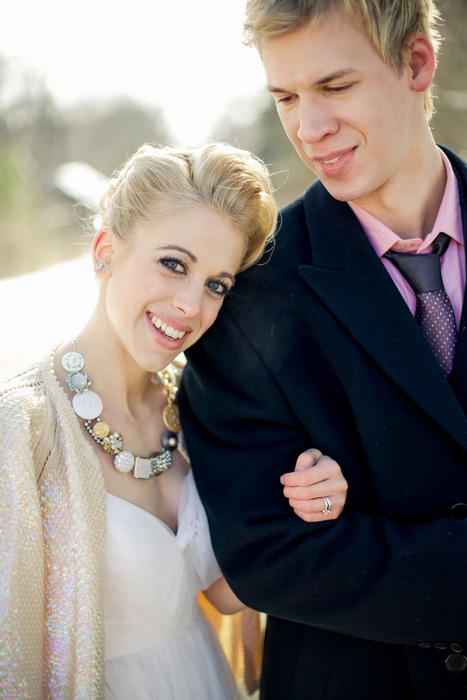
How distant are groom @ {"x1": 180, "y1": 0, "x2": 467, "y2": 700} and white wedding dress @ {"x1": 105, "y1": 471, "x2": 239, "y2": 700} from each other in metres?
0.21

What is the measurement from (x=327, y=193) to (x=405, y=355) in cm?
66

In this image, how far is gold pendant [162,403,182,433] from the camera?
2.52 meters

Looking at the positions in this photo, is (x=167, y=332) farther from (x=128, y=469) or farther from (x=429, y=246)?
(x=429, y=246)

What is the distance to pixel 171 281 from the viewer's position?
2.22 metres

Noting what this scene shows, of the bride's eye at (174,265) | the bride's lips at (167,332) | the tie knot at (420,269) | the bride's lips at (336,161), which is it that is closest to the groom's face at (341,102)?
the bride's lips at (336,161)

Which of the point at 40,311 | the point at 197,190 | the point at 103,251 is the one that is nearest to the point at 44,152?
the point at 40,311

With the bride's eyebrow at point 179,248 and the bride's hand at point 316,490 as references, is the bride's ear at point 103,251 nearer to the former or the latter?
the bride's eyebrow at point 179,248

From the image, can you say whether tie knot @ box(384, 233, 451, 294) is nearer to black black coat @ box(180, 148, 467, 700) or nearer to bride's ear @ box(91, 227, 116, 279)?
black black coat @ box(180, 148, 467, 700)

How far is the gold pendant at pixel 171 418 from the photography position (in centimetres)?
252

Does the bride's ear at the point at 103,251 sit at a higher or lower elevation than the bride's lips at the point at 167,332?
higher

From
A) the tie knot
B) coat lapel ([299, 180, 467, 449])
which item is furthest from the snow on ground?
the tie knot

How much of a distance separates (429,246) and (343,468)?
30.4 inches

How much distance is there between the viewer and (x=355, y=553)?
1895mm

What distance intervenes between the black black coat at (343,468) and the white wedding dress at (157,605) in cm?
21
